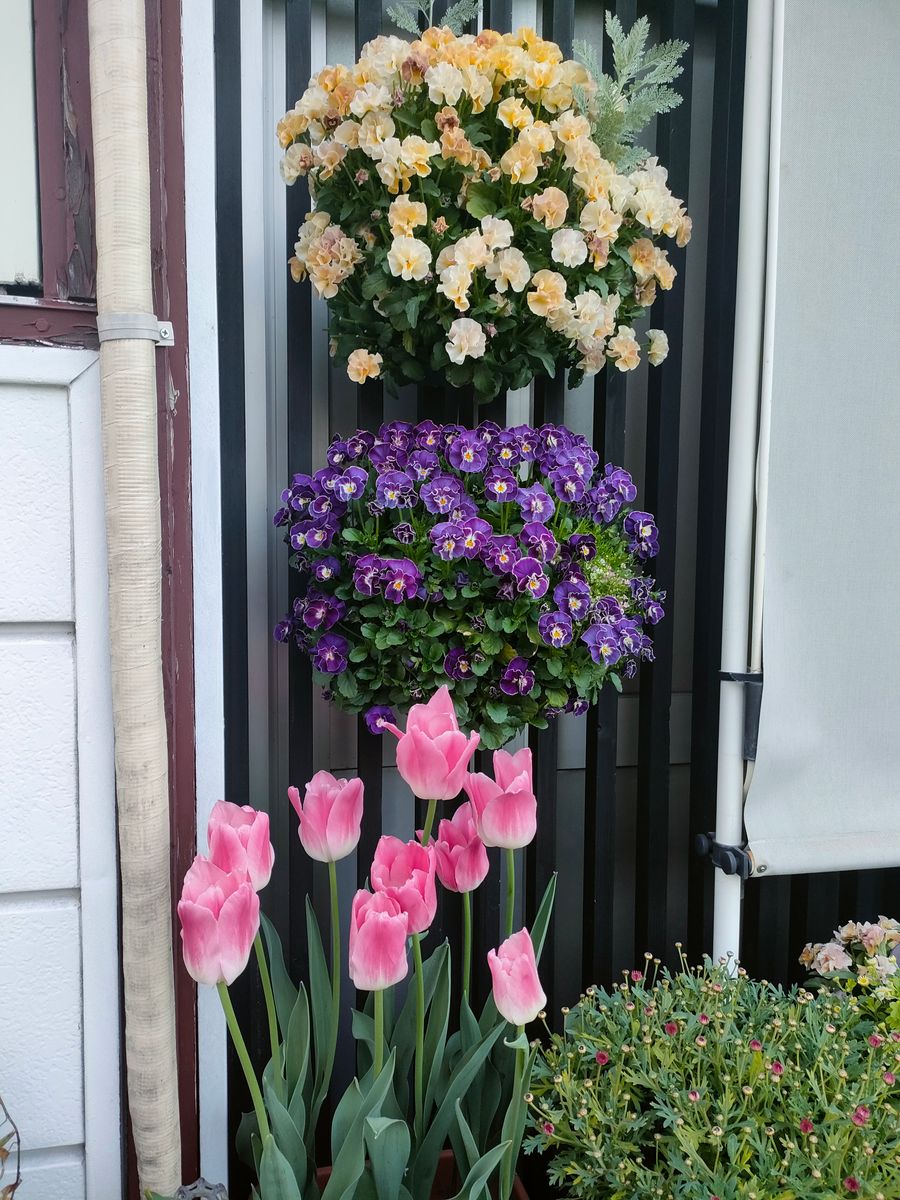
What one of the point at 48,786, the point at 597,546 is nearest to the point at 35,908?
the point at 48,786

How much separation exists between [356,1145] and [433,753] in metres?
0.39

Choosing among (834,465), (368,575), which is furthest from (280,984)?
(834,465)

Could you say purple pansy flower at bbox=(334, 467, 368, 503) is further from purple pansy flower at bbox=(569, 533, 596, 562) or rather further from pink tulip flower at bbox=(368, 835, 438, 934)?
pink tulip flower at bbox=(368, 835, 438, 934)

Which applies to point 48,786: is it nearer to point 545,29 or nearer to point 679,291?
point 679,291

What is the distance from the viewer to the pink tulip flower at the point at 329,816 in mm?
902

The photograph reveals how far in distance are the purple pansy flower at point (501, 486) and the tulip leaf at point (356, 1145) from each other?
65cm

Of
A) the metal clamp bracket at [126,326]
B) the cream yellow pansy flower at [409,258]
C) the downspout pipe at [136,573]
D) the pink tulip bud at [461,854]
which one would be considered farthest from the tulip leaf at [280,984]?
the cream yellow pansy flower at [409,258]

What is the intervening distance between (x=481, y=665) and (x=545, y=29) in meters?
1.10

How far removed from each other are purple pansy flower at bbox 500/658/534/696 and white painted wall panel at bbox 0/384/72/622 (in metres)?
0.55

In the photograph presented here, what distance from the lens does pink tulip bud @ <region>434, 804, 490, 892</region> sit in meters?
0.95

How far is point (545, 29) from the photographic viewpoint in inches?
55.5

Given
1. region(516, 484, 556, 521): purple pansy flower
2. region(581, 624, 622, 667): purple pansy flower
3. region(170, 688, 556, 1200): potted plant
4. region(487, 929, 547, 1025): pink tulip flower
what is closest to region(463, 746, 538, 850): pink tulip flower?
region(170, 688, 556, 1200): potted plant

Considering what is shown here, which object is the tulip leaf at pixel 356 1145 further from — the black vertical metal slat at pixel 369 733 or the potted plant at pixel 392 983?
the black vertical metal slat at pixel 369 733

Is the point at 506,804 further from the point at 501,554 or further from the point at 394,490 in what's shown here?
the point at 394,490
